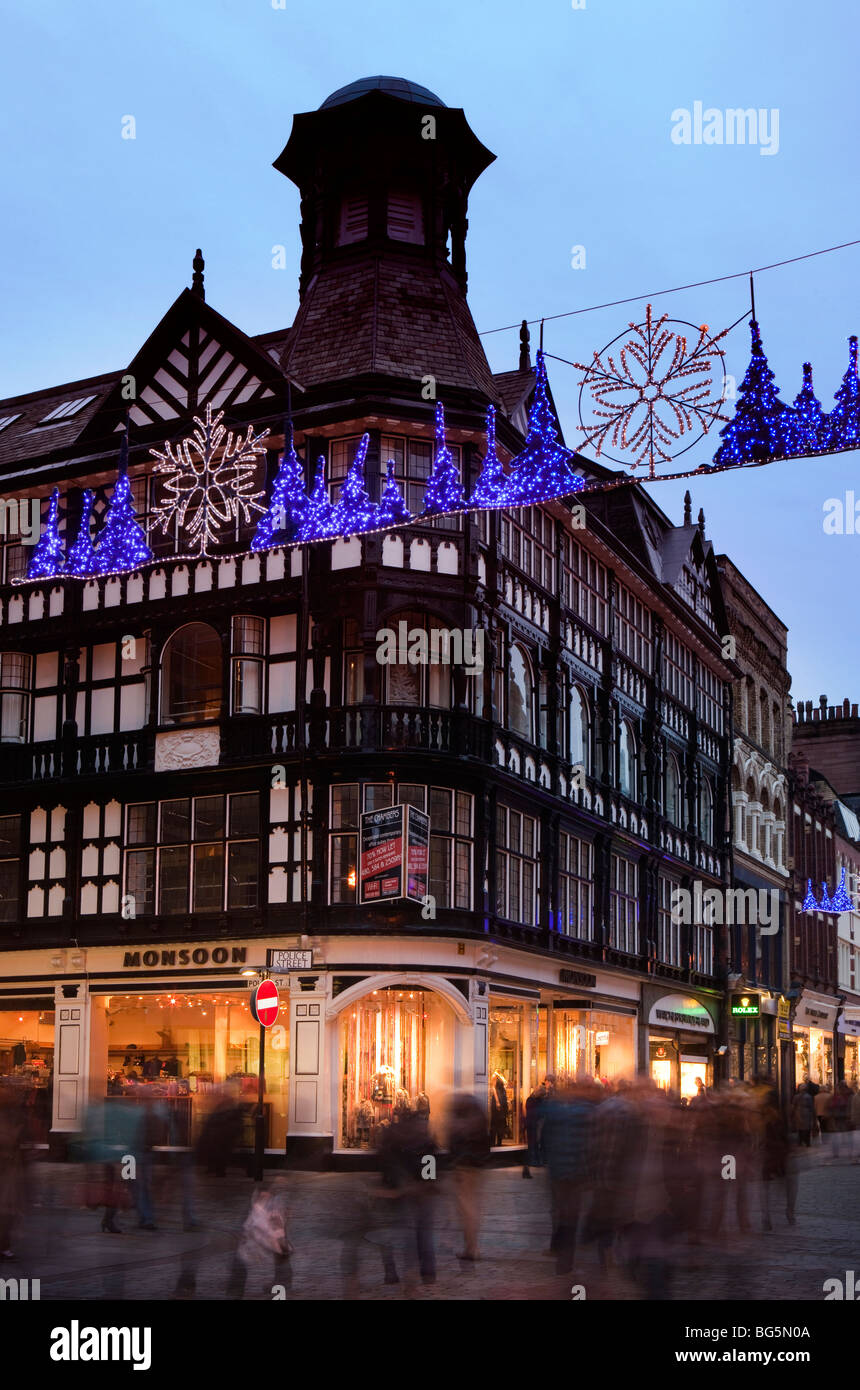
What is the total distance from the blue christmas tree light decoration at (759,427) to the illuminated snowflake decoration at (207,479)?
46.2 feet

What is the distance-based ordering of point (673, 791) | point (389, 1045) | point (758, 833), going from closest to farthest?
point (389, 1045), point (673, 791), point (758, 833)

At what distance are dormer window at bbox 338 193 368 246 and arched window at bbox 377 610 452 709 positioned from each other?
901 cm

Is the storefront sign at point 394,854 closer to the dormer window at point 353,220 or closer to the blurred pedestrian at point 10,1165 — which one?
the dormer window at point 353,220

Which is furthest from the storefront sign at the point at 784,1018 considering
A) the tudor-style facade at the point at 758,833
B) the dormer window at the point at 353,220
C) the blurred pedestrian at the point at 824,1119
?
the dormer window at the point at 353,220

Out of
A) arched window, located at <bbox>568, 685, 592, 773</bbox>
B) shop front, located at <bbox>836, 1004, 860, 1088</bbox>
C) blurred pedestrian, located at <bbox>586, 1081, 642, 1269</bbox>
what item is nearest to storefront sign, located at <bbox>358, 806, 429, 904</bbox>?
arched window, located at <bbox>568, 685, 592, 773</bbox>

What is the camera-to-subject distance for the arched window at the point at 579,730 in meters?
37.1

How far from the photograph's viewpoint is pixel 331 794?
30.4 metres

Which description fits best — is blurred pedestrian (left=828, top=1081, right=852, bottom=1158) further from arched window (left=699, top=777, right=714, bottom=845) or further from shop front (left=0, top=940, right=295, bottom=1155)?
shop front (left=0, top=940, right=295, bottom=1155)

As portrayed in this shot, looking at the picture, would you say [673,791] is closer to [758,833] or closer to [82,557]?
[758,833]

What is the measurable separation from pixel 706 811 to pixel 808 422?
31.4m

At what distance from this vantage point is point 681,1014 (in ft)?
146

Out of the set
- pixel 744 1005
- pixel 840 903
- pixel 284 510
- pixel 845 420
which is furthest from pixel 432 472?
pixel 840 903

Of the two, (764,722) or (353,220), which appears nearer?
(353,220)

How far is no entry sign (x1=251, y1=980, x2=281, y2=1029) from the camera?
2348cm
